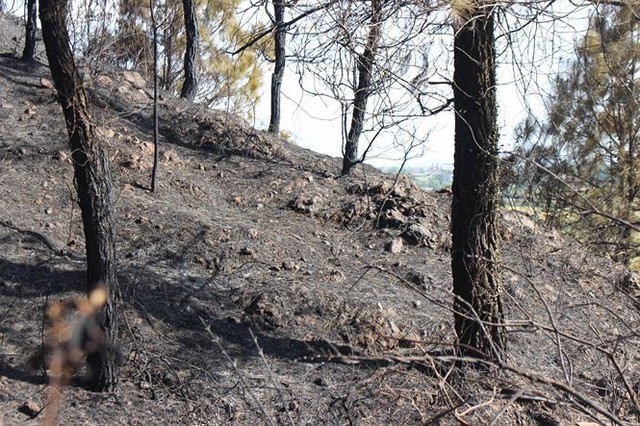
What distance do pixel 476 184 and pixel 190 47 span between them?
22.5 feet

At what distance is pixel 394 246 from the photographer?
786 cm

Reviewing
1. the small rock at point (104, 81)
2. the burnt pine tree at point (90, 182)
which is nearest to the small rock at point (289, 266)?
the burnt pine tree at point (90, 182)

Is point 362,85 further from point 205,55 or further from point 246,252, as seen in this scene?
point 205,55

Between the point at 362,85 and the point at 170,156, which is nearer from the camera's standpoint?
the point at 362,85

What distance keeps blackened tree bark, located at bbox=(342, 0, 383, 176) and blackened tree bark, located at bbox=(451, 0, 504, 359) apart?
603 mm

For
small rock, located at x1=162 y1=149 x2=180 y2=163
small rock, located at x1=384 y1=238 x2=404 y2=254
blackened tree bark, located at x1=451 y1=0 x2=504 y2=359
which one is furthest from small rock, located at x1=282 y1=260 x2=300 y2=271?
small rock, located at x1=162 y1=149 x2=180 y2=163

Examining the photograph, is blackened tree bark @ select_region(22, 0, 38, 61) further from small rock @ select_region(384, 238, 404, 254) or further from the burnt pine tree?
the burnt pine tree

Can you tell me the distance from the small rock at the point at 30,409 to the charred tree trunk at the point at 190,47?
24.4 ft

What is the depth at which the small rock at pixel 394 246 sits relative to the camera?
7834 millimetres

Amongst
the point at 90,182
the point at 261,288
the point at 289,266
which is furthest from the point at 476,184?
the point at 90,182

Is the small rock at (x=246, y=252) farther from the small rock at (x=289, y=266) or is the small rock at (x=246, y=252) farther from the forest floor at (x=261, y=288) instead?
the small rock at (x=289, y=266)

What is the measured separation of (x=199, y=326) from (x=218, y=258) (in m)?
1.08

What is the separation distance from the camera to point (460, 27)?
194 inches

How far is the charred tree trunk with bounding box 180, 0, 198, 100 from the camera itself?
1073cm
